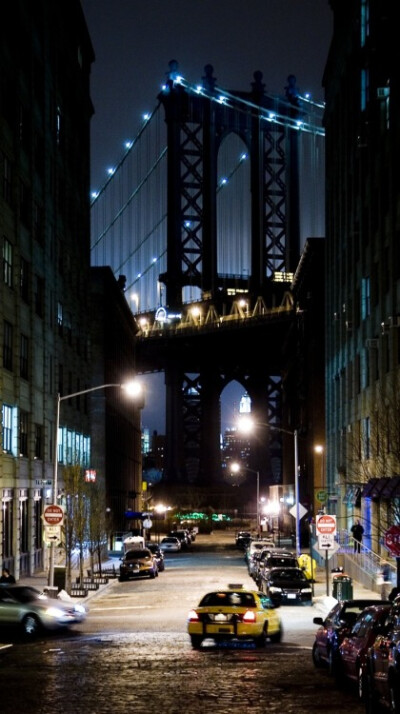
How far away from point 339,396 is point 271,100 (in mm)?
97378

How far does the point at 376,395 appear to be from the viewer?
5478 cm

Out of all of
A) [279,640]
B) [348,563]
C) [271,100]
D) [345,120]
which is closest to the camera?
[279,640]

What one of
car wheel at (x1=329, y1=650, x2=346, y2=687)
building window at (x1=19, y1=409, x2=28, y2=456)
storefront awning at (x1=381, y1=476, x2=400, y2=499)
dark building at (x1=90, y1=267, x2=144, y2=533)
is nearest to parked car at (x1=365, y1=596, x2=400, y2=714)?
car wheel at (x1=329, y1=650, x2=346, y2=687)

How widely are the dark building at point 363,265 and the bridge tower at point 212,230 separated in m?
77.5

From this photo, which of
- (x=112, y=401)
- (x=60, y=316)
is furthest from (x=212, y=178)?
(x=60, y=316)

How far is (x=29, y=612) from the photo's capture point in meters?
28.3

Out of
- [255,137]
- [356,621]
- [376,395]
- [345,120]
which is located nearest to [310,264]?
[345,120]

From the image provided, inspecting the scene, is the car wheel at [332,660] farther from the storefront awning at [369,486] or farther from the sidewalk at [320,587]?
A: the storefront awning at [369,486]

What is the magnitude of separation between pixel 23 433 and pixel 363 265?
19.9 m

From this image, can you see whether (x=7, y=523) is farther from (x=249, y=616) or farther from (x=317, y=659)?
(x=317, y=659)

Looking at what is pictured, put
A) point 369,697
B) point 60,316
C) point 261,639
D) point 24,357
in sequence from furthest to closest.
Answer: point 60,316 < point 24,357 < point 261,639 < point 369,697

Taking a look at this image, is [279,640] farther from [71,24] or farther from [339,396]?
[71,24]

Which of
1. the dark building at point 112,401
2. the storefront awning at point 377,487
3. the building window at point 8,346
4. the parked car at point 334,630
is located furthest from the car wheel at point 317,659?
the dark building at point 112,401

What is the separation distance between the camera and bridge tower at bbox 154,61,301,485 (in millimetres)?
154750
